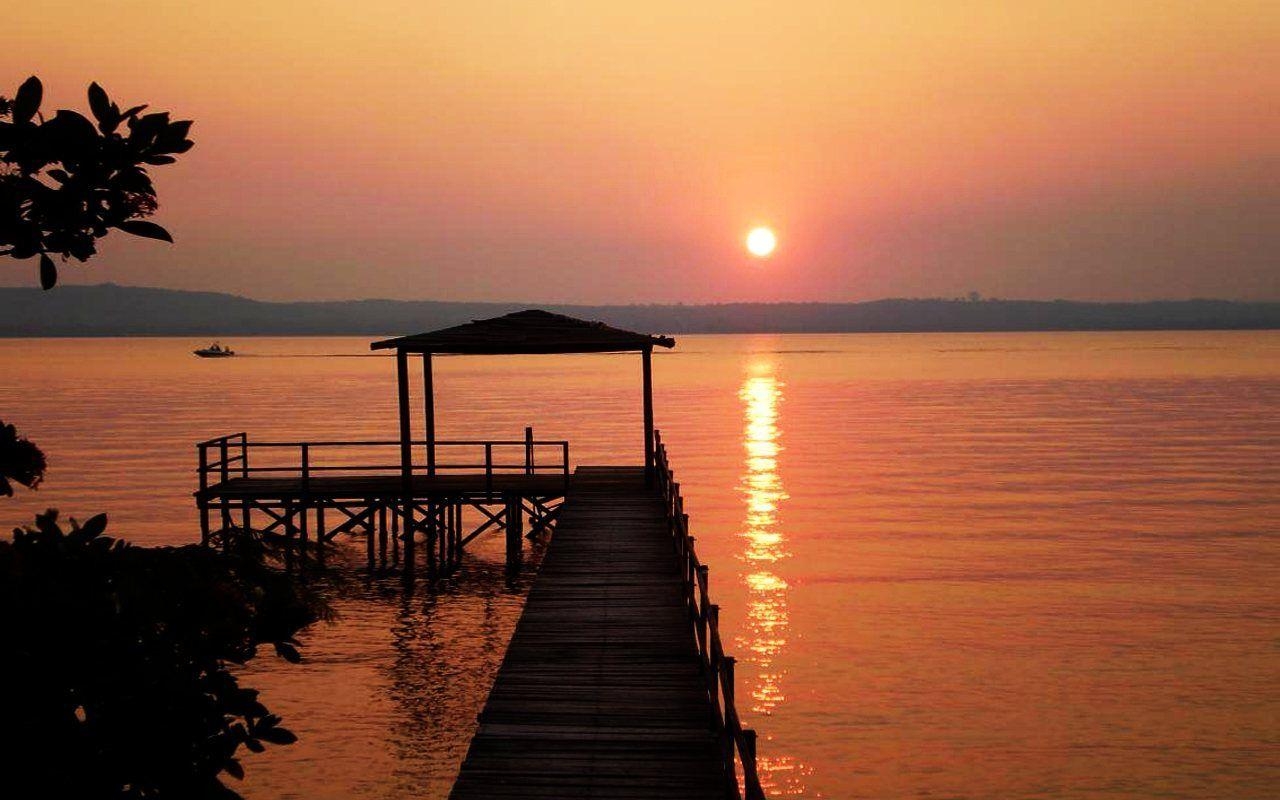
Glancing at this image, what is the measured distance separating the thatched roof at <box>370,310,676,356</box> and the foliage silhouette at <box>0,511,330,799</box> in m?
17.9

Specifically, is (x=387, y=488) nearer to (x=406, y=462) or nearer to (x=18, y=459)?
(x=406, y=462)

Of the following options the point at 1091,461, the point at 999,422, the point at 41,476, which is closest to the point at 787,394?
the point at 999,422

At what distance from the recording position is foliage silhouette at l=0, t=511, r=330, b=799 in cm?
386

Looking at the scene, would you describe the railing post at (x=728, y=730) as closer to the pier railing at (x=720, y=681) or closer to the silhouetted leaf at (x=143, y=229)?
the pier railing at (x=720, y=681)

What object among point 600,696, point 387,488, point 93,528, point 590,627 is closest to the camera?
point 93,528

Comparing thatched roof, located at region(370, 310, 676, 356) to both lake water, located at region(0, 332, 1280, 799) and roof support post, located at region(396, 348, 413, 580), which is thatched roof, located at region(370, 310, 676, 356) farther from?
lake water, located at region(0, 332, 1280, 799)

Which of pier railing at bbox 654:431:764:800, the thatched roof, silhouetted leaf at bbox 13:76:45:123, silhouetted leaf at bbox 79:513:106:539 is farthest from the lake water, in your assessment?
silhouetted leaf at bbox 13:76:45:123

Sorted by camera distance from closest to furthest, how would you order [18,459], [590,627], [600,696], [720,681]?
[18,459], [720,681], [600,696], [590,627]

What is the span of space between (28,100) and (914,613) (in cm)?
2102

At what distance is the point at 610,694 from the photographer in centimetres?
1162

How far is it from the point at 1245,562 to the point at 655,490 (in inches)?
553

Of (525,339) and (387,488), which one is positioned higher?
(525,339)

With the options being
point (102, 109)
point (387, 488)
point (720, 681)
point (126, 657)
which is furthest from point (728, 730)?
point (387, 488)

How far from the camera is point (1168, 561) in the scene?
28.3 metres
